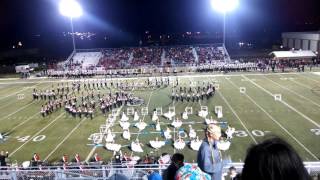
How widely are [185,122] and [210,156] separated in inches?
616

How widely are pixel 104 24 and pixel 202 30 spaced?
22483mm

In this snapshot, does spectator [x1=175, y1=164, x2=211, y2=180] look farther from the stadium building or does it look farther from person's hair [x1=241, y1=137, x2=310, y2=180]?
the stadium building

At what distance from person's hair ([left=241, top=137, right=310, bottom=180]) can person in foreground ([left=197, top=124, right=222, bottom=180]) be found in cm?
185

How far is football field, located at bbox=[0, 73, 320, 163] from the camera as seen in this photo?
1534 cm

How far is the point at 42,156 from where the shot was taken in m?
15.2

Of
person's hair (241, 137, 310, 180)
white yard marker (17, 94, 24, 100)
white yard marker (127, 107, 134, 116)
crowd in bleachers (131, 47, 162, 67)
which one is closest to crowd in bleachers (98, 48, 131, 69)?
crowd in bleachers (131, 47, 162, 67)

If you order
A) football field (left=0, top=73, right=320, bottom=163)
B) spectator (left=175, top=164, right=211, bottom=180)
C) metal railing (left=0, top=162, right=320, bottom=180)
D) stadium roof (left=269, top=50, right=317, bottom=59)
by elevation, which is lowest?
football field (left=0, top=73, right=320, bottom=163)

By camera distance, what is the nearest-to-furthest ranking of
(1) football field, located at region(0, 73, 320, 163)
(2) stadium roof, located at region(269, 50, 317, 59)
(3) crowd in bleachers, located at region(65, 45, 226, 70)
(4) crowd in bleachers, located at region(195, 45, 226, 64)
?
(1) football field, located at region(0, 73, 320, 163), (2) stadium roof, located at region(269, 50, 317, 59), (3) crowd in bleachers, located at region(65, 45, 226, 70), (4) crowd in bleachers, located at region(195, 45, 226, 64)

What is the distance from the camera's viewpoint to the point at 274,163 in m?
1.65

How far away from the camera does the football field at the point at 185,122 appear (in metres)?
15.3

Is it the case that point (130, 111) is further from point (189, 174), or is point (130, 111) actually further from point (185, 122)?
point (189, 174)

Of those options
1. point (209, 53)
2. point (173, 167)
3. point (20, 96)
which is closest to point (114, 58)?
point (209, 53)

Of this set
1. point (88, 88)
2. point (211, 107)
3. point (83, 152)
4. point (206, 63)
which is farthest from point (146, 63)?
point (83, 152)

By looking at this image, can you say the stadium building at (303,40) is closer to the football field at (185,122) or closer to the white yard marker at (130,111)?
the football field at (185,122)
